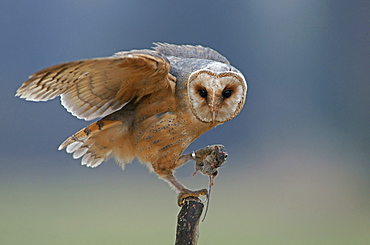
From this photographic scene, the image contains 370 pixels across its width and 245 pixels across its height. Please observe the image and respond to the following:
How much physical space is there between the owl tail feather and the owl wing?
0.06 metres

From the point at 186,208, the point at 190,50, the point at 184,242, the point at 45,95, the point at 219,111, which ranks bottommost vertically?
the point at 184,242

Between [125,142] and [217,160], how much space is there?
367 millimetres

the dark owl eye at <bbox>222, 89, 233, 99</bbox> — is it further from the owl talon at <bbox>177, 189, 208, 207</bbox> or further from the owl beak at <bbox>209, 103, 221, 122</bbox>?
the owl talon at <bbox>177, 189, 208, 207</bbox>

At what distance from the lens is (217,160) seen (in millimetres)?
1824

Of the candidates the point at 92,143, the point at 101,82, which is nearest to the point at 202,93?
the point at 101,82

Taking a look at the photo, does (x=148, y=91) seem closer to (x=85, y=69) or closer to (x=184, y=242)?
(x=85, y=69)

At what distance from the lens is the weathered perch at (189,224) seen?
162 cm

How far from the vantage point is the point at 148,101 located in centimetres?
185

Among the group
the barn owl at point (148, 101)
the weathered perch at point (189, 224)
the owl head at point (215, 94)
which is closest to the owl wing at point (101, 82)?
the barn owl at point (148, 101)

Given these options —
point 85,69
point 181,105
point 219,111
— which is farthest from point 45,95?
point 219,111

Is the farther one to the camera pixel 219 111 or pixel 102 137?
pixel 102 137

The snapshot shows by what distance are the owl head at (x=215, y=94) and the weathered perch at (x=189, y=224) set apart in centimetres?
31

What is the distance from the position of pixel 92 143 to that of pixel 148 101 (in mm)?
279

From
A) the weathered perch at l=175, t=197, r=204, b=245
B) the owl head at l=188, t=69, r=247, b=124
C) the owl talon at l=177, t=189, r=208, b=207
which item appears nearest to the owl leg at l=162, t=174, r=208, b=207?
the owl talon at l=177, t=189, r=208, b=207
